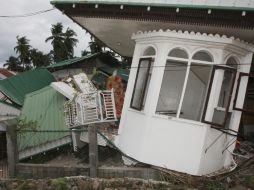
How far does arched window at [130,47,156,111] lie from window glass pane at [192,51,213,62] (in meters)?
1.09

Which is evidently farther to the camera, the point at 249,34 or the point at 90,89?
the point at 90,89

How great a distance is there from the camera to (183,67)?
995 cm

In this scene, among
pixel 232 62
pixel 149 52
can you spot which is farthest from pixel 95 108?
pixel 232 62

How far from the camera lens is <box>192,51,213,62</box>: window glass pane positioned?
8.66m

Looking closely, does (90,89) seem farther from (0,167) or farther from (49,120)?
(0,167)

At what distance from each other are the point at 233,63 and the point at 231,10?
164cm

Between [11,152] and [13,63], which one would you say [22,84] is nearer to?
[11,152]

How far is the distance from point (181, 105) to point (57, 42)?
50.2 meters

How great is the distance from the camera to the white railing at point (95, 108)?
9836mm

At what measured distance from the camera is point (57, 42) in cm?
5647

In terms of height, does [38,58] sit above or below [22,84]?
above

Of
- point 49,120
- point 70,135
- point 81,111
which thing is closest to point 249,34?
point 81,111

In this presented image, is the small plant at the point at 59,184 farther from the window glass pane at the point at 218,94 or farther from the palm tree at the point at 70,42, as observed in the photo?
the palm tree at the point at 70,42

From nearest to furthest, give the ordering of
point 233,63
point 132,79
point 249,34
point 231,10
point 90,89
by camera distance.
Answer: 1. point 231,10
2. point 249,34
3. point 233,63
4. point 132,79
5. point 90,89
